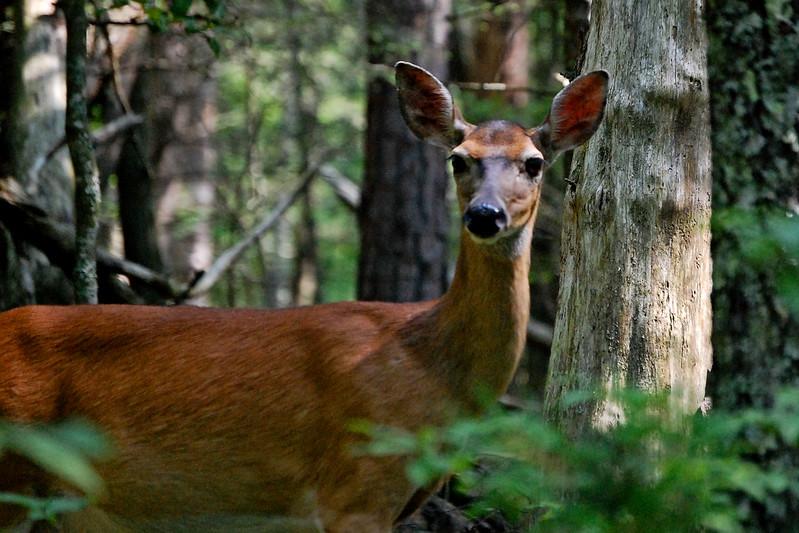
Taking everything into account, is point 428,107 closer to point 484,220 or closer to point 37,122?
point 484,220

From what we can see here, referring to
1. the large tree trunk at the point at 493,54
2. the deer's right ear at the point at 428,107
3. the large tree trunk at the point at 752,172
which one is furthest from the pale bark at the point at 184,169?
the large tree trunk at the point at 752,172

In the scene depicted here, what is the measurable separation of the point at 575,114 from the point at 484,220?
87 cm

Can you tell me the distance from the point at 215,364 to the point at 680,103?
2.70 m

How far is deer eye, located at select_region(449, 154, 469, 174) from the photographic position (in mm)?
5859

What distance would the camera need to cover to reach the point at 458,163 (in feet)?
19.3

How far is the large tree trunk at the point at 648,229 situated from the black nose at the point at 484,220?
19.3 inches

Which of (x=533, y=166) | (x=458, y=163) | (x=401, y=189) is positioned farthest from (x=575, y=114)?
(x=401, y=189)

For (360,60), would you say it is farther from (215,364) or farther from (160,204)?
(215,364)

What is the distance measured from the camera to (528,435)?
309 centimetres

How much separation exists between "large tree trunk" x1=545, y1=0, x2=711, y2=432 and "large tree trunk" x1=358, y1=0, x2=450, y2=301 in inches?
204

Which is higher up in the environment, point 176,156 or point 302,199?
point 176,156

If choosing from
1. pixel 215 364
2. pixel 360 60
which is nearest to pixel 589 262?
pixel 215 364

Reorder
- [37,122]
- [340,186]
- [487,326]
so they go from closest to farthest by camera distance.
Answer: [487,326]
[37,122]
[340,186]

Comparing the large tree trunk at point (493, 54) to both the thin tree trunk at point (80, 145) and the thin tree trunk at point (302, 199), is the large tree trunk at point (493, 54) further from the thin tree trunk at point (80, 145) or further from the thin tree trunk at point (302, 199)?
the thin tree trunk at point (80, 145)
